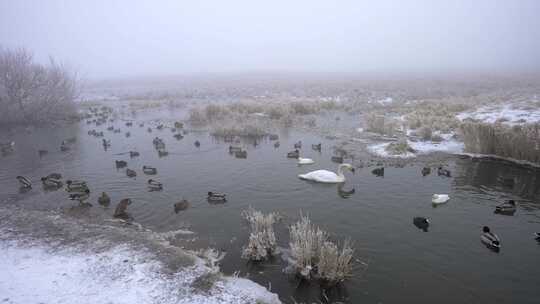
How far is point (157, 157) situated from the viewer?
62.2ft

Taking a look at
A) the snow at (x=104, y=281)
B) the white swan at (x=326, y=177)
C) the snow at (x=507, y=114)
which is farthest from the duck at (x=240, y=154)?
the snow at (x=507, y=114)

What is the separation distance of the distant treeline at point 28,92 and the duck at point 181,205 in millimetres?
27902

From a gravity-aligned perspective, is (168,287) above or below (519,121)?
below

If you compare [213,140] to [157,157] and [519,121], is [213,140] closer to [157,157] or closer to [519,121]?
[157,157]

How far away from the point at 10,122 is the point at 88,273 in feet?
101

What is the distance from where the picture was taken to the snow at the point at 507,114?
76.3 feet

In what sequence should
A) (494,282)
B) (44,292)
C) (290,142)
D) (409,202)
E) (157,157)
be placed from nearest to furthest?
1. (44,292)
2. (494,282)
3. (409,202)
4. (157,157)
5. (290,142)

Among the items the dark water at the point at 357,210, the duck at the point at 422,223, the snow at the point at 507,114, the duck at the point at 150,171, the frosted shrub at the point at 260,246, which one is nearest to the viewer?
the dark water at the point at 357,210

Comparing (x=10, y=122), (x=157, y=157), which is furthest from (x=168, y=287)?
(x=10, y=122)

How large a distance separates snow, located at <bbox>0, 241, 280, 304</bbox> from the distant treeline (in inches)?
1096

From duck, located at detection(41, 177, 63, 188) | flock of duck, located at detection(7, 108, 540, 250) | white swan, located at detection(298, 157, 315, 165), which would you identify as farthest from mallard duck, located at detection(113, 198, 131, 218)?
white swan, located at detection(298, 157, 315, 165)

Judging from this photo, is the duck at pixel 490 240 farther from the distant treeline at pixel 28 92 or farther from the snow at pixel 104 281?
the distant treeline at pixel 28 92

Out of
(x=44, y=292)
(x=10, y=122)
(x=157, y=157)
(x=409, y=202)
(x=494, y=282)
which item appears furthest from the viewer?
(x=10, y=122)

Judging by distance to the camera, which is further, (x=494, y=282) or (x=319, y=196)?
(x=319, y=196)
